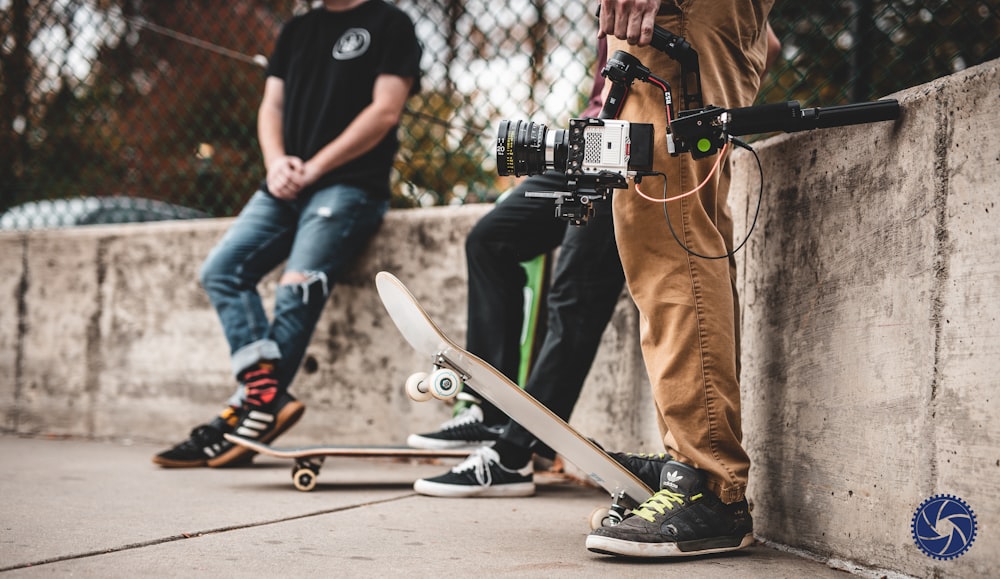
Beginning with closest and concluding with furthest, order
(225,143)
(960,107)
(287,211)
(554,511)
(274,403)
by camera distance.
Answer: (960,107) < (554,511) < (274,403) < (287,211) < (225,143)

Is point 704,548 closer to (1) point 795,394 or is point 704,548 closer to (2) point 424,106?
(1) point 795,394

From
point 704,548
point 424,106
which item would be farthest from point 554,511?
point 424,106

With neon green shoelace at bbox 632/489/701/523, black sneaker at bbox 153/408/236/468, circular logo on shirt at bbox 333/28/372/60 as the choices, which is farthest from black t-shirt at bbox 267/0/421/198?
neon green shoelace at bbox 632/489/701/523

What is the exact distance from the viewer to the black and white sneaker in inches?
126

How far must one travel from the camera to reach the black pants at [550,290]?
2.54 metres

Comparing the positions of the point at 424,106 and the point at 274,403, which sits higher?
the point at 424,106

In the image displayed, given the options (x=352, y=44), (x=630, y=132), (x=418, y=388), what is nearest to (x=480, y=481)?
(x=418, y=388)

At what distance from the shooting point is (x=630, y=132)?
6.02ft

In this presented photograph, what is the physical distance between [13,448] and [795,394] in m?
3.35

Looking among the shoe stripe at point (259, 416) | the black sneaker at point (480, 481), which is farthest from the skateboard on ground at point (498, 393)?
the shoe stripe at point (259, 416)

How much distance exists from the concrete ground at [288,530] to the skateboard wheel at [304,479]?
1.2 inches

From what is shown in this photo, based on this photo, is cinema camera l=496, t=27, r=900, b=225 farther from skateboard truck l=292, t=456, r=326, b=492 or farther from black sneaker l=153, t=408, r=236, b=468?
black sneaker l=153, t=408, r=236, b=468

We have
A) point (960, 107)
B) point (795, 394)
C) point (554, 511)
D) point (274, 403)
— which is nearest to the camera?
point (960, 107)

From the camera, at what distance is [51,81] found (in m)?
5.03
